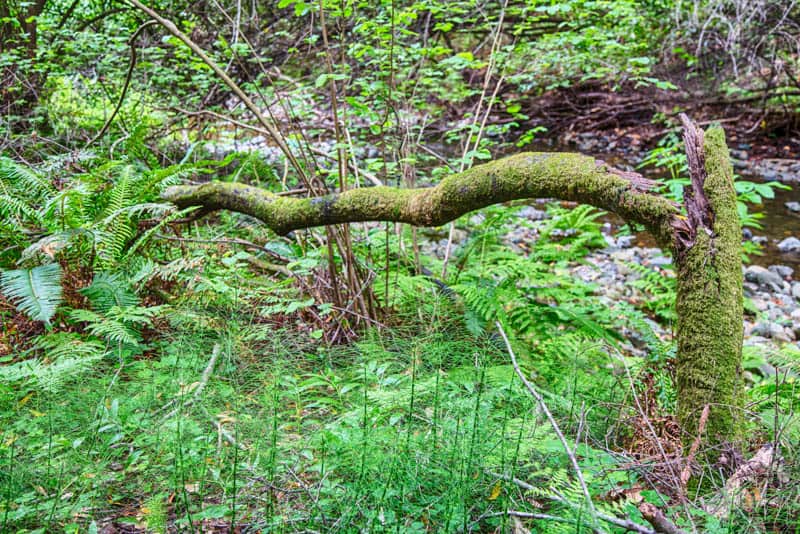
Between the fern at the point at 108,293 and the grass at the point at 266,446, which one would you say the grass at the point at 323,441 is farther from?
the fern at the point at 108,293

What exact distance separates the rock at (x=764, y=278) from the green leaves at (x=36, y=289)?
6279mm

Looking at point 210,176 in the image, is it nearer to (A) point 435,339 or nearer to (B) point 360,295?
(B) point 360,295

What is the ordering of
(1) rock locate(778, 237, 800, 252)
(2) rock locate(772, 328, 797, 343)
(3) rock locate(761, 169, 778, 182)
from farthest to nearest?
1. (3) rock locate(761, 169, 778, 182)
2. (1) rock locate(778, 237, 800, 252)
3. (2) rock locate(772, 328, 797, 343)

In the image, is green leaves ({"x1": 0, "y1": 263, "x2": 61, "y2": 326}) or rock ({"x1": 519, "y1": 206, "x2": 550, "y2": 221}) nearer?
green leaves ({"x1": 0, "y1": 263, "x2": 61, "y2": 326})

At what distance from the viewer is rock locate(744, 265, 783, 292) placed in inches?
220

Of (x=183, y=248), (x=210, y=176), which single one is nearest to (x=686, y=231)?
(x=183, y=248)

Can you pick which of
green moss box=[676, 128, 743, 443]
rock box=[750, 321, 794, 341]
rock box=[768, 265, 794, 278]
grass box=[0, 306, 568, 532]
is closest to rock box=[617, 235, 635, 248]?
rock box=[768, 265, 794, 278]

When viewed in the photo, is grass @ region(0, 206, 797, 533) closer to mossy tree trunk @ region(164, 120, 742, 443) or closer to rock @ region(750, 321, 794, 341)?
mossy tree trunk @ region(164, 120, 742, 443)

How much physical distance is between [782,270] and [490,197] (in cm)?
506

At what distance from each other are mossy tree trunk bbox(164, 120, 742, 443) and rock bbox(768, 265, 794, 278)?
458cm

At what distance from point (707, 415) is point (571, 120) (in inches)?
439

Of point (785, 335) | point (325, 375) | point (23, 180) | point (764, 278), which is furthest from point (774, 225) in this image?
point (23, 180)

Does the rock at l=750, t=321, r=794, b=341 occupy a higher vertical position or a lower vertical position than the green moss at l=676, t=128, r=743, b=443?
lower

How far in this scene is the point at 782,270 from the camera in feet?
19.4
